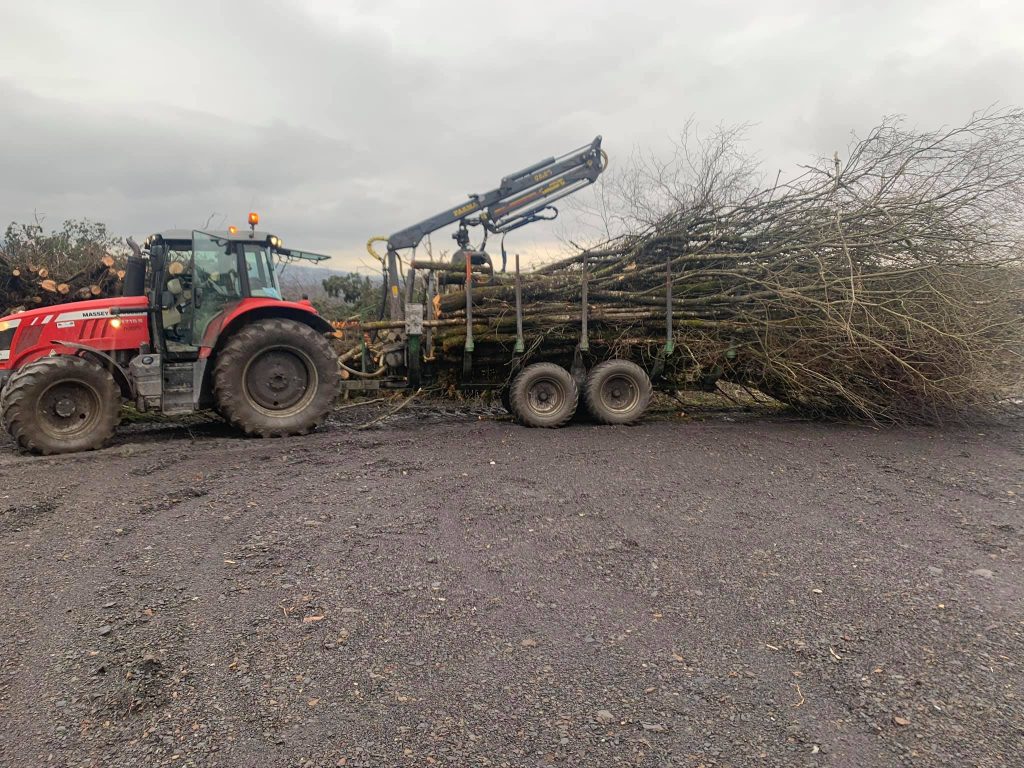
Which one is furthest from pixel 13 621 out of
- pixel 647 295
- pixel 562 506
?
pixel 647 295

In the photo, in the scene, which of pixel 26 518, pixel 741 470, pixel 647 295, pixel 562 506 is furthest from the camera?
pixel 647 295


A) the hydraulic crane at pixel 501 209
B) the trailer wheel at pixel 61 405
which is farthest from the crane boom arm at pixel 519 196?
the trailer wheel at pixel 61 405

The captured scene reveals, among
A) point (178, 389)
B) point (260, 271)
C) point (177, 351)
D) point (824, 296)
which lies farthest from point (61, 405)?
point (824, 296)

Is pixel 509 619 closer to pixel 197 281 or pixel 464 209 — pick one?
pixel 197 281

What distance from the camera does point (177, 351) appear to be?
683 cm

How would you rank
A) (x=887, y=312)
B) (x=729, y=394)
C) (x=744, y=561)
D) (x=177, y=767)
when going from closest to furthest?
1. (x=177, y=767)
2. (x=744, y=561)
3. (x=887, y=312)
4. (x=729, y=394)

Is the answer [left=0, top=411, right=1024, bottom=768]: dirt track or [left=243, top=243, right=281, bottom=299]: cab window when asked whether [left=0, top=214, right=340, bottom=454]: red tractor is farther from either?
[left=0, top=411, right=1024, bottom=768]: dirt track

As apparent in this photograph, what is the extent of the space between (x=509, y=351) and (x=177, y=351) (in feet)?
12.5

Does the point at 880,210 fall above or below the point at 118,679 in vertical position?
above

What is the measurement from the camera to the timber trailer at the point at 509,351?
787 cm

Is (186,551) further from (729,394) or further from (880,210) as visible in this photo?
(880,210)

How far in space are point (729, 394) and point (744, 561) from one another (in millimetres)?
5972

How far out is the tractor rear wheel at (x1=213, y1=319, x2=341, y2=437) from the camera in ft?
22.3

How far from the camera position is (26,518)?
416 centimetres
